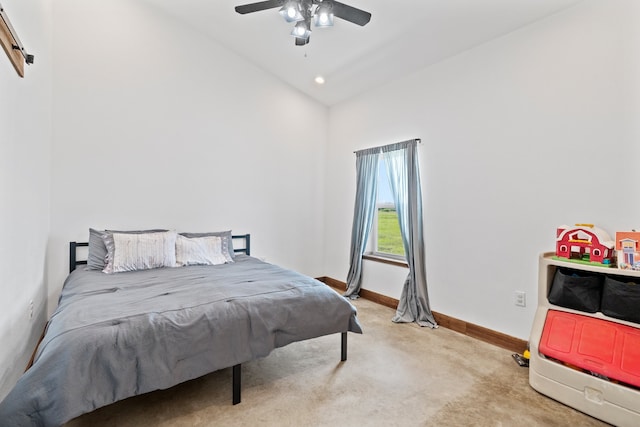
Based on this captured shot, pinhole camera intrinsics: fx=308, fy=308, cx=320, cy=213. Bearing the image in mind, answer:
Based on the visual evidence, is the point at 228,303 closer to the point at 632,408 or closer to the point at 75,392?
the point at 75,392

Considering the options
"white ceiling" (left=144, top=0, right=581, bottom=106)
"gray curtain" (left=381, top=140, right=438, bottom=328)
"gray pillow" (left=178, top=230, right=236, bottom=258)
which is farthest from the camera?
"gray pillow" (left=178, top=230, right=236, bottom=258)

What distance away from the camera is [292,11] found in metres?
2.33

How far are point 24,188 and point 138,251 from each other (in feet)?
3.55

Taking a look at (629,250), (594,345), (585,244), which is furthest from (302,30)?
(594,345)

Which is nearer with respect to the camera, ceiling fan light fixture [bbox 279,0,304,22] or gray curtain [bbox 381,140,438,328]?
ceiling fan light fixture [bbox 279,0,304,22]

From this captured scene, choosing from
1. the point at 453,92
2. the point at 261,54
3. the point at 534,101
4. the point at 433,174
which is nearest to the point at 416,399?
the point at 433,174

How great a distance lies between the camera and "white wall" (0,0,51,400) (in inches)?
65.8

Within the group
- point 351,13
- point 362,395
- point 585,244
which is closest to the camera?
point 362,395

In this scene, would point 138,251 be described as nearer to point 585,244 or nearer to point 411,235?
point 411,235

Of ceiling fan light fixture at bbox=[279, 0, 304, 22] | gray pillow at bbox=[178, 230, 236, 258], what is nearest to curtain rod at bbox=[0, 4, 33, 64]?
ceiling fan light fixture at bbox=[279, 0, 304, 22]

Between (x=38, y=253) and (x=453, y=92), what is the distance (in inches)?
159

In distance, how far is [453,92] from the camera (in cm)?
318

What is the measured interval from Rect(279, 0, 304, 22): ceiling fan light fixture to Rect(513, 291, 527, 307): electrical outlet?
2905 mm

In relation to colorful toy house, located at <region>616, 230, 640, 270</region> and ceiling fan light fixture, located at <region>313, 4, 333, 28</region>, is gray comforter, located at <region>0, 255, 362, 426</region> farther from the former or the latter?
ceiling fan light fixture, located at <region>313, 4, 333, 28</region>
